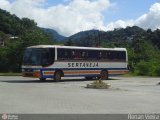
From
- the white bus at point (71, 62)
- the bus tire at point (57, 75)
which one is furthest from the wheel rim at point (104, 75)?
the bus tire at point (57, 75)

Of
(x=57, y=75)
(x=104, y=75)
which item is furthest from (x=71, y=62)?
(x=104, y=75)

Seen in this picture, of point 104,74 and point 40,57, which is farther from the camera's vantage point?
point 104,74

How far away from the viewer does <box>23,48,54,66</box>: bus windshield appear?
113 feet

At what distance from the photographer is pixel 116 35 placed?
159 m

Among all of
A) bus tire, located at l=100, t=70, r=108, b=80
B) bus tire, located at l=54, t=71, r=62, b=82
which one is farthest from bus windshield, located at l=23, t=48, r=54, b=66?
bus tire, located at l=100, t=70, r=108, b=80

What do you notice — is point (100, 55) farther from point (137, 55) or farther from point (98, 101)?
point (137, 55)

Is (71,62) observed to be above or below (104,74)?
above

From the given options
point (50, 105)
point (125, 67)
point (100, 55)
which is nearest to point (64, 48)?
point (100, 55)

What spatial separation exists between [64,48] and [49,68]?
7.30 ft

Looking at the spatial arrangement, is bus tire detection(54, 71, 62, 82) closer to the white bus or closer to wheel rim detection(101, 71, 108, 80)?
the white bus

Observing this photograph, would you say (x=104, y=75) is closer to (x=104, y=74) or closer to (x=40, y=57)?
(x=104, y=74)

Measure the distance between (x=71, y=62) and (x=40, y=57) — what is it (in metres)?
3.11

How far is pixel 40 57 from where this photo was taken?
113 feet

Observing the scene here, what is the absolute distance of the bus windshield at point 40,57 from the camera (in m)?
34.4
